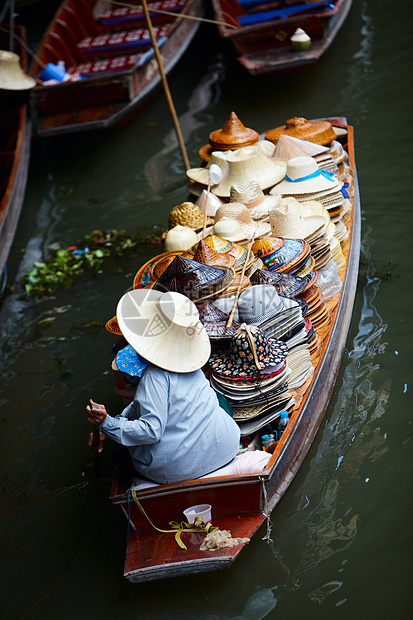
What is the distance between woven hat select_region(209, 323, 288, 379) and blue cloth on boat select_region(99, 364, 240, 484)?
28cm

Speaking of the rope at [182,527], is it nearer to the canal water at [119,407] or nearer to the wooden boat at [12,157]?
the canal water at [119,407]

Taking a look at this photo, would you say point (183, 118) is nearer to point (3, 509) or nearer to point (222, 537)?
point (3, 509)

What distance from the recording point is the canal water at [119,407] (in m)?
2.96

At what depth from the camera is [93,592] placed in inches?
122

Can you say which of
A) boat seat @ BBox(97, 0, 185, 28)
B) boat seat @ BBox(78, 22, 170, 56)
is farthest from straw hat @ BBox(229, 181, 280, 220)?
boat seat @ BBox(97, 0, 185, 28)

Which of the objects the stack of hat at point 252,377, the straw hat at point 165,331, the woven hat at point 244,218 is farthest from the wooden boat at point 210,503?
the woven hat at point 244,218

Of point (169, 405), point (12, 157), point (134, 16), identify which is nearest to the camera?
point (169, 405)

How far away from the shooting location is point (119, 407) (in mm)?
4219

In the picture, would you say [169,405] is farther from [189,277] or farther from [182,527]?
[189,277]

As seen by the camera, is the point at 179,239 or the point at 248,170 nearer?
the point at 179,239

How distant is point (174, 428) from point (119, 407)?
1.56m

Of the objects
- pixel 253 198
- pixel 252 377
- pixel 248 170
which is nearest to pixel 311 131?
pixel 248 170

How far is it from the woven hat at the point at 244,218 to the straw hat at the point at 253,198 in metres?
0.14

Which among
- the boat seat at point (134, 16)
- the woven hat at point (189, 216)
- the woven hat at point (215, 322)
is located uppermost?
the boat seat at point (134, 16)
